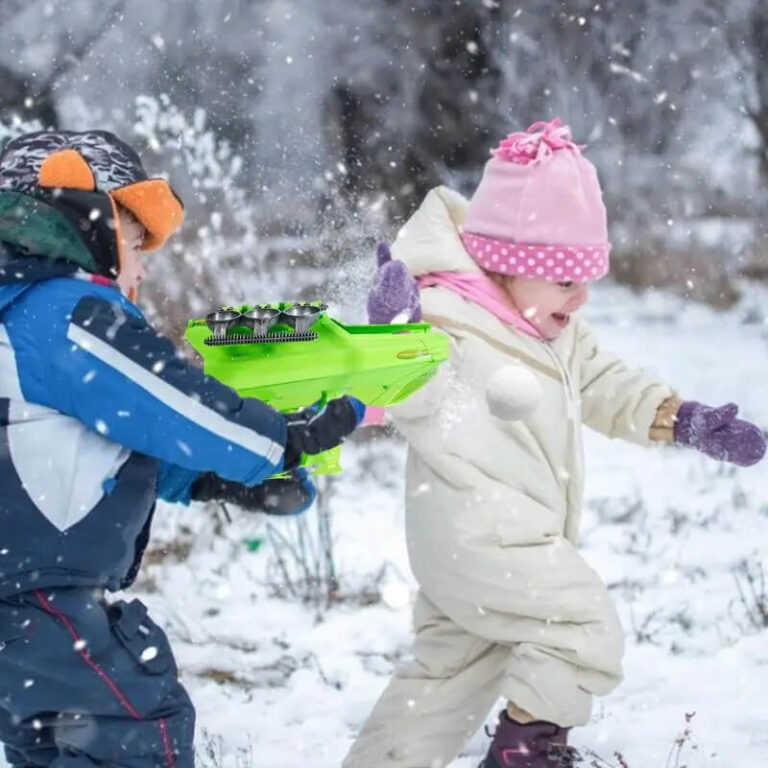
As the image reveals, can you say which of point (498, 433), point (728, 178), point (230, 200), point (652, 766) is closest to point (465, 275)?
point (498, 433)

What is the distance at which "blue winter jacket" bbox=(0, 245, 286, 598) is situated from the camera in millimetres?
1967

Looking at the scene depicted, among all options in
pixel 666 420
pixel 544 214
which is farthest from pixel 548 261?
pixel 666 420

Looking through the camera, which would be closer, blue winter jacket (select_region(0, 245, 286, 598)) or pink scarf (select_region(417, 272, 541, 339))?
blue winter jacket (select_region(0, 245, 286, 598))

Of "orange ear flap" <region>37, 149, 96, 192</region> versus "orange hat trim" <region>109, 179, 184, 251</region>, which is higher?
"orange ear flap" <region>37, 149, 96, 192</region>

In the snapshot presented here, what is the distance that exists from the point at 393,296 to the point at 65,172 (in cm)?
80

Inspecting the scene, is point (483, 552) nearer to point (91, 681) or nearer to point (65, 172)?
point (91, 681)

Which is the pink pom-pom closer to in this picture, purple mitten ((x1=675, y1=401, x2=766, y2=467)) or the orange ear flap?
purple mitten ((x1=675, y1=401, x2=766, y2=467))

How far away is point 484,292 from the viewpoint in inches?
111

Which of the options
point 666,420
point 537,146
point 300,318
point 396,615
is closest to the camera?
point 300,318

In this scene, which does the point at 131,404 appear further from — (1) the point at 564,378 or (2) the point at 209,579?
(2) the point at 209,579

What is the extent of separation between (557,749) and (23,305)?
1492 mm

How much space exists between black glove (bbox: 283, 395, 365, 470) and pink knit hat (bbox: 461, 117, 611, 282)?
79 cm

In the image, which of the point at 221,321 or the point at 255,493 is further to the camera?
the point at 255,493

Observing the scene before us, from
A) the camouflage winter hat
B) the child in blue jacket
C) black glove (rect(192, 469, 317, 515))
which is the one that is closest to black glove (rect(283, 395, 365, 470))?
the child in blue jacket
